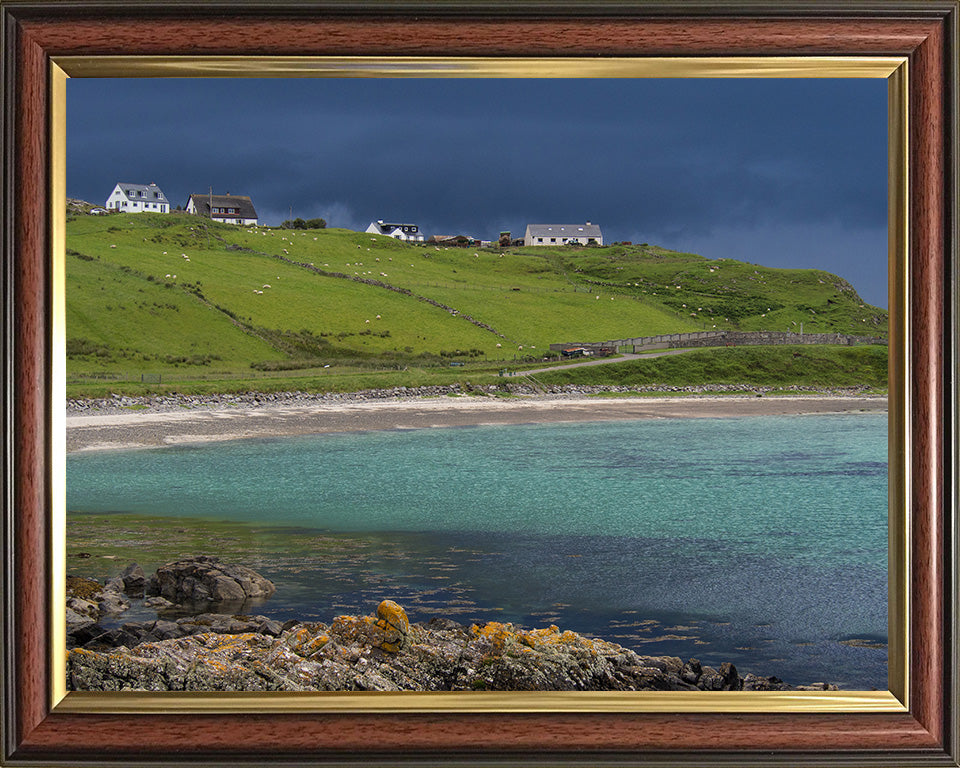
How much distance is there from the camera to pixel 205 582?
4645 mm

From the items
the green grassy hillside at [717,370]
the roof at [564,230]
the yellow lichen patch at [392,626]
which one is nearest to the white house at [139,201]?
the roof at [564,230]

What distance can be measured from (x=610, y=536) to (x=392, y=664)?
237 inches

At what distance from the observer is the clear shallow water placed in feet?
14.4

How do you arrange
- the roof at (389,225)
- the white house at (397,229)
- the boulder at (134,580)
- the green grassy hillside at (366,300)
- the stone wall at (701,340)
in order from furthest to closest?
1. the green grassy hillside at (366,300)
2. the stone wall at (701,340)
3. the white house at (397,229)
4. the roof at (389,225)
5. the boulder at (134,580)

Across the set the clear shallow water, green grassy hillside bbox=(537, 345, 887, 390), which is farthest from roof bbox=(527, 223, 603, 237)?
green grassy hillside bbox=(537, 345, 887, 390)

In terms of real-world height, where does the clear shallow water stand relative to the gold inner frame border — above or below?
below

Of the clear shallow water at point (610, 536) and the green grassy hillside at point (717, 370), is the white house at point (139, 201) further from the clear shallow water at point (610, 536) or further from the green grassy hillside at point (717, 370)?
the green grassy hillside at point (717, 370)

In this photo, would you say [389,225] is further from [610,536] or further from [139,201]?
[610,536]

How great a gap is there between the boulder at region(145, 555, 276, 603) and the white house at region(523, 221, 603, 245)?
1223 centimetres

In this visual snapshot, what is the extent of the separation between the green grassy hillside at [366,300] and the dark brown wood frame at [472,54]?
24.6 m

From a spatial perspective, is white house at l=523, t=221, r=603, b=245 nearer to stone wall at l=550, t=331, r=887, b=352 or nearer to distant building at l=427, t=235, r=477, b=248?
distant building at l=427, t=235, r=477, b=248

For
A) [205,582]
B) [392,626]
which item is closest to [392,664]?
[392,626]

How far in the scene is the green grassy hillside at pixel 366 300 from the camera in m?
32.3

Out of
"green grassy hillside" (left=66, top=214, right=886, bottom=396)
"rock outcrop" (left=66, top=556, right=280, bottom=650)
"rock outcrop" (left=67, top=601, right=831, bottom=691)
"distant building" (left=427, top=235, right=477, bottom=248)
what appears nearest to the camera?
"rock outcrop" (left=67, top=601, right=831, bottom=691)
